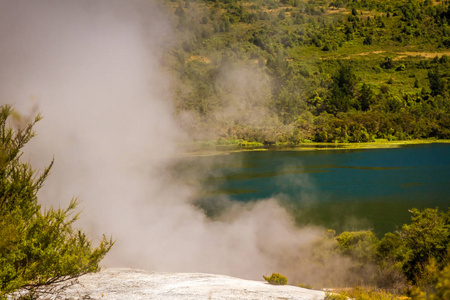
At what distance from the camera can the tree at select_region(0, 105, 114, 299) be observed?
38.4 ft

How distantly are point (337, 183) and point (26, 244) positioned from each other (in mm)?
70097

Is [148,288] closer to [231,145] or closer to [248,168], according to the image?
[248,168]

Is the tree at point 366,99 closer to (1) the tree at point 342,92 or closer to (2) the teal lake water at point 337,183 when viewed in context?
(1) the tree at point 342,92

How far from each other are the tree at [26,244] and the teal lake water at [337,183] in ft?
122

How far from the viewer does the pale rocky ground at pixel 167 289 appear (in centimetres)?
1459

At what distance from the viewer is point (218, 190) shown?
2798 inches

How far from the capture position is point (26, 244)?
40.6 feet

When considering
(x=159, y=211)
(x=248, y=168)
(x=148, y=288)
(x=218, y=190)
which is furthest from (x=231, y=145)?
(x=148, y=288)

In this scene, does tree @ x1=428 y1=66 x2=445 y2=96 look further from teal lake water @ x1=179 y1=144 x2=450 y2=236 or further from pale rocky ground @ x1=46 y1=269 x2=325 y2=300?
pale rocky ground @ x1=46 y1=269 x2=325 y2=300

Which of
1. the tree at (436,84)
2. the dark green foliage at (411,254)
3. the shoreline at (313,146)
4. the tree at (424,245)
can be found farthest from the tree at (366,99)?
the tree at (424,245)

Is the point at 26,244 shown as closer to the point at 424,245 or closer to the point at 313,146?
the point at 424,245

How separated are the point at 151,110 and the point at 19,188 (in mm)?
18716

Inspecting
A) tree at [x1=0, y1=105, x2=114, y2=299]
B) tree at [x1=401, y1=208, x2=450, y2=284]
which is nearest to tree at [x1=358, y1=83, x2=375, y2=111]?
tree at [x1=401, y1=208, x2=450, y2=284]

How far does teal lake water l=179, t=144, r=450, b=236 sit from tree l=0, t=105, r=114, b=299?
122ft
